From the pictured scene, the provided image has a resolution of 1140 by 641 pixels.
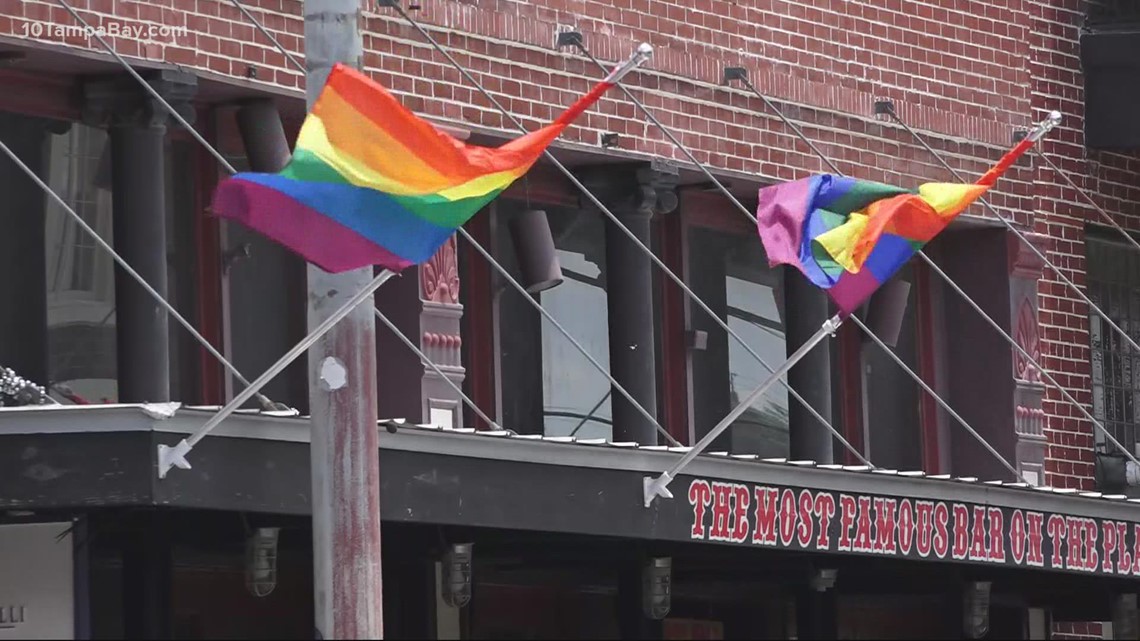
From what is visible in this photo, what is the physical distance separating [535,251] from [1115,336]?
6.84 m

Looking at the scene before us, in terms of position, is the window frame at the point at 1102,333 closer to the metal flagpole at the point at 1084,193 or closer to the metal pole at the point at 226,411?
the metal flagpole at the point at 1084,193

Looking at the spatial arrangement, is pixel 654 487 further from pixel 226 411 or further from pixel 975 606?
pixel 975 606

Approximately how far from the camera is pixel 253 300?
17.0 meters

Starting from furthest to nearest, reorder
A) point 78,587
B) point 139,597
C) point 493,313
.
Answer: point 493,313, point 139,597, point 78,587

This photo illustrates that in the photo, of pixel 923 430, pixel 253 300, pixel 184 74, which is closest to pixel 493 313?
pixel 253 300

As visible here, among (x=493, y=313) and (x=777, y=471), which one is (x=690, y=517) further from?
(x=493, y=313)

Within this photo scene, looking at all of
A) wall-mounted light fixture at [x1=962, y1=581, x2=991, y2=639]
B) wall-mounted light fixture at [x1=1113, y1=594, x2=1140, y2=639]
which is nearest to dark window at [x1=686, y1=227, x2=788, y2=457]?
wall-mounted light fixture at [x1=962, y1=581, x2=991, y2=639]

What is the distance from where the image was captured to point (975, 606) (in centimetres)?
1991

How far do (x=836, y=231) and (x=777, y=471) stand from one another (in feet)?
4.59

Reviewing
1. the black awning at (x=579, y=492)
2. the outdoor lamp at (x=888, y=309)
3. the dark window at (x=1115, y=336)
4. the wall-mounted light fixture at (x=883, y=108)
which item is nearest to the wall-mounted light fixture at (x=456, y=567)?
the black awning at (x=579, y=492)

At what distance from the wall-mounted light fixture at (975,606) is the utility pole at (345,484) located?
8.06 meters

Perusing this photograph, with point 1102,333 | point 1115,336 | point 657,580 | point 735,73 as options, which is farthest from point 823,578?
point 1115,336

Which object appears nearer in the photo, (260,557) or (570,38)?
(260,557)

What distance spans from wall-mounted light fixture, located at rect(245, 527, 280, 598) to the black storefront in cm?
1
